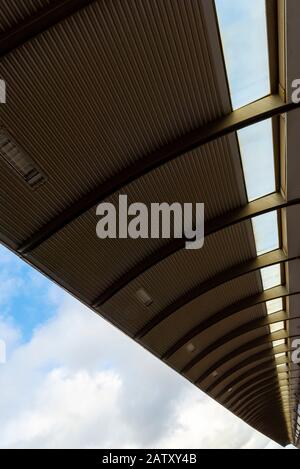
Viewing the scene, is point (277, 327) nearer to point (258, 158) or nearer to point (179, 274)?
point (179, 274)

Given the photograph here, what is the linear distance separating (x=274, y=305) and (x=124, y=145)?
788 inches

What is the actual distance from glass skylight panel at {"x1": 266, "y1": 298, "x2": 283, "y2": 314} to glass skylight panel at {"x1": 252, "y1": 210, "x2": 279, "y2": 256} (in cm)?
778

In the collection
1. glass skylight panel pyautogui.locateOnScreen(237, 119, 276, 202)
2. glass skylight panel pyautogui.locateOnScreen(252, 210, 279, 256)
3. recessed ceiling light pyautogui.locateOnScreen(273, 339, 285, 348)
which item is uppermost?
recessed ceiling light pyautogui.locateOnScreen(273, 339, 285, 348)

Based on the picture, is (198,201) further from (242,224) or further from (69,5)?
(69,5)

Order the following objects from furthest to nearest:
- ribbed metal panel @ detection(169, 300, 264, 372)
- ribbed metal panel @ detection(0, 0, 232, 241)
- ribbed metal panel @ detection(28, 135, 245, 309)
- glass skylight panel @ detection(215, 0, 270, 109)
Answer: ribbed metal panel @ detection(169, 300, 264, 372) → ribbed metal panel @ detection(28, 135, 245, 309) → glass skylight panel @ detection(215, 0, 270, 109) → ribbed metal panel @ detection(0, 0, 232, 241)

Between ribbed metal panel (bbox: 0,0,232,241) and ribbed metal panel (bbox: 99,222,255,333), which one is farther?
ribbed metal panel (bbox: 99,222,255,333)

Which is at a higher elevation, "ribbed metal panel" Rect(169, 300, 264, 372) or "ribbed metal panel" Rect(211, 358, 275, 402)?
"ribbed metal panel" Rect(211, 358, 275, 402)

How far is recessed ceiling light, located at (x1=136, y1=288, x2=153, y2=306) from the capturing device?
20.1m

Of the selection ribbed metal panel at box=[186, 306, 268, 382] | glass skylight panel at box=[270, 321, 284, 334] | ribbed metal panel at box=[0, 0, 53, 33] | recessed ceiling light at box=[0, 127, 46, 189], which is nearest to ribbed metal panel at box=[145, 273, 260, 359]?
ribbed metal panel at box=[186, 306, 268, 382]

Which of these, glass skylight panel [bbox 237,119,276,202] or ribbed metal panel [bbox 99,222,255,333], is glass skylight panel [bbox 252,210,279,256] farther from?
glass skylight panel [bbox 237,119,276,202]

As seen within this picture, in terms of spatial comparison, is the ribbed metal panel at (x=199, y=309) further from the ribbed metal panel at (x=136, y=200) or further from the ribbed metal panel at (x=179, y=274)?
the ribbed metal panel at (x=136, y=200)

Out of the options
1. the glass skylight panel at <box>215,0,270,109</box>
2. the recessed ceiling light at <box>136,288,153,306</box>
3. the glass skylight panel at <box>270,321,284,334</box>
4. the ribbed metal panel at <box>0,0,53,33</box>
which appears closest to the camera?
the ribbed metal panel at <box>0,0,53,33</box>

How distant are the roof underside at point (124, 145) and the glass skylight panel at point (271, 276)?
7.28 ft

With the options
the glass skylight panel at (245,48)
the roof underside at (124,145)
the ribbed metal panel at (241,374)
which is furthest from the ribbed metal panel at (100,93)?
the ribbed metal panel at (241,374)
